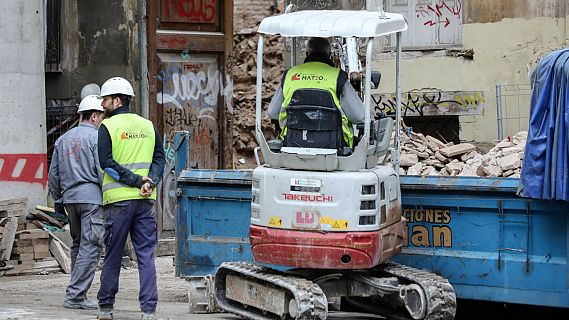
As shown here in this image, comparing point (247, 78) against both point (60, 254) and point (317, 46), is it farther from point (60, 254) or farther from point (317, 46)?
point (317, 46)

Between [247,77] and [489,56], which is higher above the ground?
[489,56]

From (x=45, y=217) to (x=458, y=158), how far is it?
209 inches

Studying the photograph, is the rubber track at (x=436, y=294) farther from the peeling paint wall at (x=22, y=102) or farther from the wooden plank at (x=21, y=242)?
the peeling paint wall at (x=22, y=102)

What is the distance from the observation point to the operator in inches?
374

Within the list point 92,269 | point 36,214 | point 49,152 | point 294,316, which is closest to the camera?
point 294,316

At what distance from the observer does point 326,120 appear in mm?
9453

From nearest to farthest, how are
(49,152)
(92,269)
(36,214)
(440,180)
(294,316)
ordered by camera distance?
(294,316), (440,180), (92,269), (36,214), (49,152)

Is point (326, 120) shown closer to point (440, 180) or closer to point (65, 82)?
point (440, 180)

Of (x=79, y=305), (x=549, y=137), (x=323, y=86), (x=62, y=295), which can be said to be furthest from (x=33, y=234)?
(x=549, y=137)

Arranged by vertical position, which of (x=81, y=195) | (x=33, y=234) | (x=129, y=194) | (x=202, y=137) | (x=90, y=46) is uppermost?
(x=90, y=46)

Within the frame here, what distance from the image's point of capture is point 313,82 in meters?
9.52

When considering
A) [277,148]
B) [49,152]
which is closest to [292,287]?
[277,148]

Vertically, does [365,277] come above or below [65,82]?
below

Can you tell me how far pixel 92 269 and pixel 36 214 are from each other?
12.1 feet
